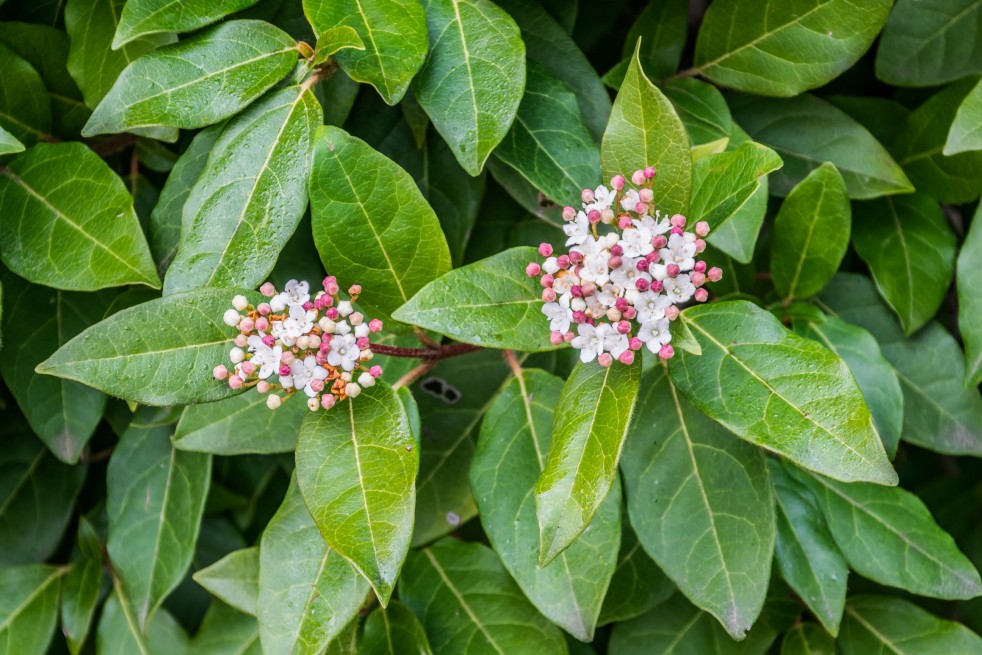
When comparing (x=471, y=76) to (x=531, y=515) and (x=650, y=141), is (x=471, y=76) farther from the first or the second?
(x=531, y=515)

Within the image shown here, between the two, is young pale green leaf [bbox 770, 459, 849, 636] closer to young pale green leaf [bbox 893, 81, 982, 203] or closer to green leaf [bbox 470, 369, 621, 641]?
green leaf [bbox 470, 369, 621, 641]

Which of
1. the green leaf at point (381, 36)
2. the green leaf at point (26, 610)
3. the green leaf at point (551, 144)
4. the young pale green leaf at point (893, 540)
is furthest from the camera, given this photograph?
the green leaf at point (26, 610)

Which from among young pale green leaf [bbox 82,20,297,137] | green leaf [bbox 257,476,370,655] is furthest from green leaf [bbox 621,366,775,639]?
young pale green leaf [bbox 82,20,297,137]

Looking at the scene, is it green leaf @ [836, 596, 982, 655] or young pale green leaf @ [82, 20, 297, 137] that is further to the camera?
green leaf @ [836, 596, 982, 655]

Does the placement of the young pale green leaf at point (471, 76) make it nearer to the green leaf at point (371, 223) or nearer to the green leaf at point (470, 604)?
the green leaf at point (371, 223)

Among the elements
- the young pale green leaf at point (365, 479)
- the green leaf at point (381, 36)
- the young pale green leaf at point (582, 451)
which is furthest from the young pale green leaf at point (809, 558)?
the green leaf at point (381, 36)

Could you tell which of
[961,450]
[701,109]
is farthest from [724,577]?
[701,109]
